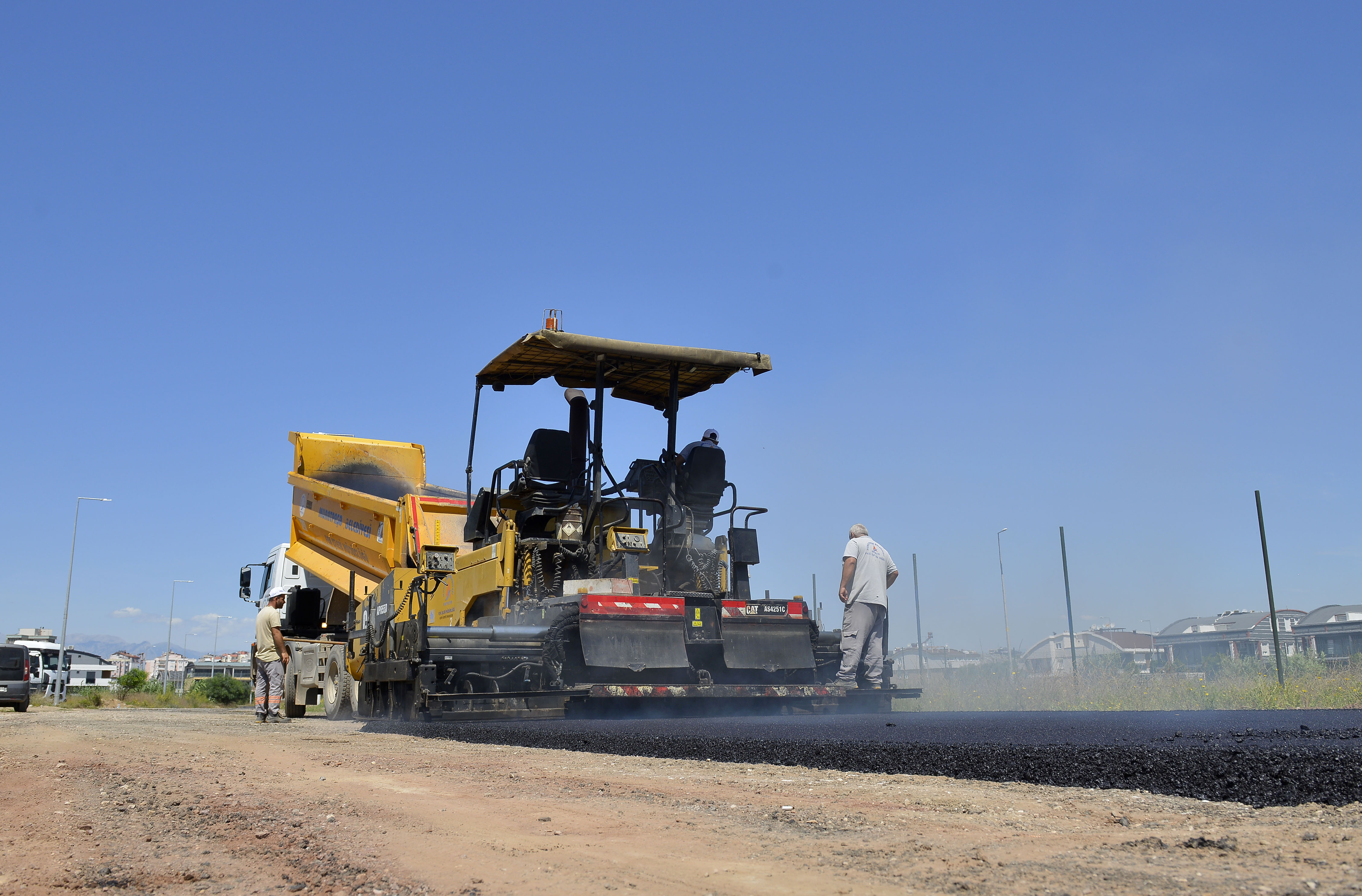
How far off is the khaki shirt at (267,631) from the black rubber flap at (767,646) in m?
5.84

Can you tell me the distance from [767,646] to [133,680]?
27.4 m

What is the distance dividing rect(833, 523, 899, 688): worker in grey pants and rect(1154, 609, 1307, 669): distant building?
570 cm

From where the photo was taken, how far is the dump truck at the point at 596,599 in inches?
300

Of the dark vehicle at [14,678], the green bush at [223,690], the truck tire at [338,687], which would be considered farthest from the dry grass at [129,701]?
the truck tire at [338,687]

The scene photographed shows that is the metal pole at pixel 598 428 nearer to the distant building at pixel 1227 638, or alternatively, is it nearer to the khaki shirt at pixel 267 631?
the khaki shirt at pixel 267 631

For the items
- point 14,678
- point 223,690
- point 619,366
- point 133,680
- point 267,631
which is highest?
point 619,366

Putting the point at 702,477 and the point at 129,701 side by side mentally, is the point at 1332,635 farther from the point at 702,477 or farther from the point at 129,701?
the point at 129,701

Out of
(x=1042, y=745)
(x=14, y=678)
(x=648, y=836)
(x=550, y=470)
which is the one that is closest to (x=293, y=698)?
(x=550, y=470)

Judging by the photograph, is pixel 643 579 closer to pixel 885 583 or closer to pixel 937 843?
pixel 885 583

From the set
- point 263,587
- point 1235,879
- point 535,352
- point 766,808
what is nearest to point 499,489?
point 535,352

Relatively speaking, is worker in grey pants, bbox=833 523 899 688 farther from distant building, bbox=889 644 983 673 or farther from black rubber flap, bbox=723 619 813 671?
distant building, bbox=889 644 983 673

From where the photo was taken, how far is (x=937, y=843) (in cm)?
260

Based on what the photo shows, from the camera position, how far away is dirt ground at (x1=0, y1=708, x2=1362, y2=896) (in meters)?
2.27

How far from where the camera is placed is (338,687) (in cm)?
1101
